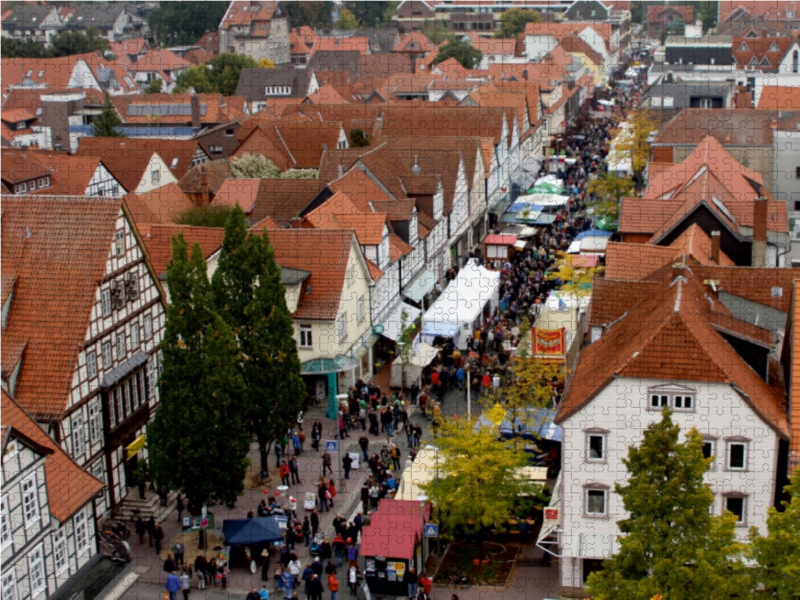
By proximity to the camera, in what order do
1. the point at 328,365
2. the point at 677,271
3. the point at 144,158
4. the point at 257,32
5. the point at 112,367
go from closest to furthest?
1. the point at 677,271
2. the point at 112,367
3. the point at 328,365
4. the point at 144,158
5. the point at 257,32

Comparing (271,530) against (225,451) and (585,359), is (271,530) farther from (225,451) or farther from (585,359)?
(585,359)

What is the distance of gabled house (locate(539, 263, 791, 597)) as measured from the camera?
1366 cm

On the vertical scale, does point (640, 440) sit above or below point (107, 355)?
below

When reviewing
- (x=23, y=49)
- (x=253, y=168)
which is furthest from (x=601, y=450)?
(x=23, y=49)

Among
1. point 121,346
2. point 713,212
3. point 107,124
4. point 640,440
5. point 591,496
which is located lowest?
point 591,496

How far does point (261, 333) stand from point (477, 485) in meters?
4.03

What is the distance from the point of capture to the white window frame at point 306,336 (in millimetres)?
21266

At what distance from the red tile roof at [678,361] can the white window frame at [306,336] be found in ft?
23.2

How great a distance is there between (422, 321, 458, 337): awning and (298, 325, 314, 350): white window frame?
9.23 ft

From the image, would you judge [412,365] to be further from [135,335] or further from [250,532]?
[250,532]

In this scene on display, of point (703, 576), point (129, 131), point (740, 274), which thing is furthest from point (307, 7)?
point (703, 576)

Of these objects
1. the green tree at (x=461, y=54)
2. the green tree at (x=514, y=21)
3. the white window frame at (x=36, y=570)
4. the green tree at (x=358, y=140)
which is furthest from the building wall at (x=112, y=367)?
the green tree at (x=514, y=21)

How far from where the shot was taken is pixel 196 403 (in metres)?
15.3

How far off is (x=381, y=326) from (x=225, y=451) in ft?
26.9
